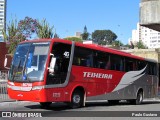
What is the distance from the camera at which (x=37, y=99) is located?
1459 cm

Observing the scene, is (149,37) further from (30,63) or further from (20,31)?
(30,63)

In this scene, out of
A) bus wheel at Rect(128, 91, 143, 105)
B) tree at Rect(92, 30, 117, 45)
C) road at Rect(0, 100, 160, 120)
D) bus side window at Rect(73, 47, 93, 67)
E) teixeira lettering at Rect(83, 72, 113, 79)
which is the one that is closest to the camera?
road at Rect(0, 100, 160, 120)

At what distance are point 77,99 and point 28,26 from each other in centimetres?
4113

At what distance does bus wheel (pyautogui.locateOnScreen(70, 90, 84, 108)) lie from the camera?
16.3 m

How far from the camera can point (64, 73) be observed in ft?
51.3

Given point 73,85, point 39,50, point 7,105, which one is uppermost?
point 39,50

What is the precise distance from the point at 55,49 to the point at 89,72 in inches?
113

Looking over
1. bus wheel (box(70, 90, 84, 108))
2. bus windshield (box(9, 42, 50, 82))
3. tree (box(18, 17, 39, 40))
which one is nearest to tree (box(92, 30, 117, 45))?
tree (box(18, 17, 39, 40))

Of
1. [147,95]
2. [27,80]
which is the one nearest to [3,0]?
[147,95]

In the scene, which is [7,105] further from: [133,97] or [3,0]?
[3,0]

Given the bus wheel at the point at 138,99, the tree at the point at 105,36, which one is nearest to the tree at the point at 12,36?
the bus wheel at the point at 138,99

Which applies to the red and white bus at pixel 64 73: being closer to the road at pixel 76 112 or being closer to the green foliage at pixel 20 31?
the road at pixel 76 112

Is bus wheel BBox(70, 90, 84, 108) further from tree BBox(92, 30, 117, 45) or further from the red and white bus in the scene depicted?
tree BBox(92, 30, 117, 45)

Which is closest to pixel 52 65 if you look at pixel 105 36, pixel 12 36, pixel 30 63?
pixel 30 63
